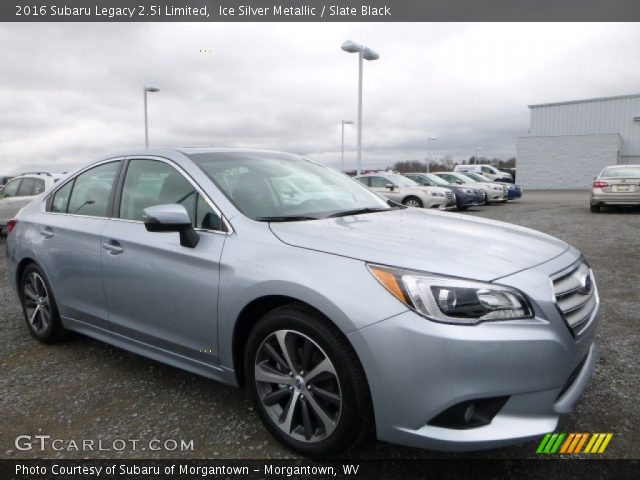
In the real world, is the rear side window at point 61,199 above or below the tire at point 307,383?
above

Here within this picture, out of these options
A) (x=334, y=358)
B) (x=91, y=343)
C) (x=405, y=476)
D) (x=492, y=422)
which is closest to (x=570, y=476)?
(x=492, y=422)

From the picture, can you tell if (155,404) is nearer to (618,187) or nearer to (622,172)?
(618,187)

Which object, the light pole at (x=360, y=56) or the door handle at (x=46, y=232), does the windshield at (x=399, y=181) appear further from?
the door handle at (x=46, y=232)

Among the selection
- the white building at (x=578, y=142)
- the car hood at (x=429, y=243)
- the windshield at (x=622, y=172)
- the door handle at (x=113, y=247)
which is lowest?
the door handle at (x=113, y=247)

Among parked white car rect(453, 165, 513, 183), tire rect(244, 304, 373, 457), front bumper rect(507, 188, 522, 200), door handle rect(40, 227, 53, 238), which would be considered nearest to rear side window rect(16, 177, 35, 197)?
door handle rect(40, 227, 53, 238)

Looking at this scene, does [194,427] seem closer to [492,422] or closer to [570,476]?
[492,422]

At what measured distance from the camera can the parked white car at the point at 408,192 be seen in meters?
16.0

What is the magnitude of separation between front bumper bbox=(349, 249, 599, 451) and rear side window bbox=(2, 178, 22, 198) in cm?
1212

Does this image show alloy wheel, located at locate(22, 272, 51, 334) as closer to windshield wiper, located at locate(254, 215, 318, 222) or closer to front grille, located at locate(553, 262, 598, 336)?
windshield wiper, located at locate(254, 215, 318, 222)

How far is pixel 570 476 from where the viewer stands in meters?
2.37

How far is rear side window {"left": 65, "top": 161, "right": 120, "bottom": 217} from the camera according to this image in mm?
3691

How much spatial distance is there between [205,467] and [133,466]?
366mm

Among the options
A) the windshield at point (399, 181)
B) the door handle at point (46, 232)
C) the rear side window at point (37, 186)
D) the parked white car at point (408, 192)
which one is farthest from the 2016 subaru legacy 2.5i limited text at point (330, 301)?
the windshield at point (399, 181)

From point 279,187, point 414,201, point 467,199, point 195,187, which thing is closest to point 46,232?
point 195,187
